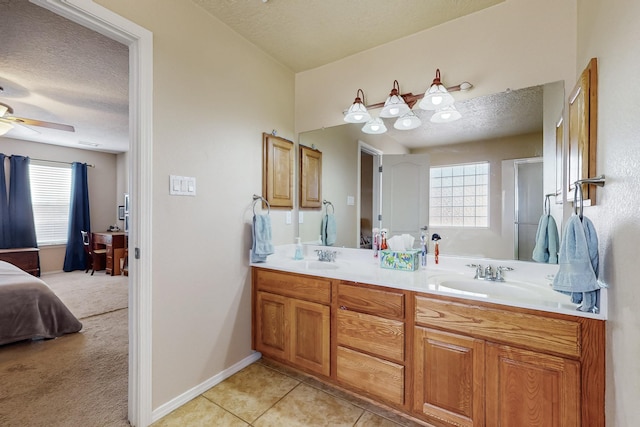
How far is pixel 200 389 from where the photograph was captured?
1822mm

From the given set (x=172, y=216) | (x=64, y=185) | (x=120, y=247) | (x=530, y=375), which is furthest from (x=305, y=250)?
(x=64, y=185)

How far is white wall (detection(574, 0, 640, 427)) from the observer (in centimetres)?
83

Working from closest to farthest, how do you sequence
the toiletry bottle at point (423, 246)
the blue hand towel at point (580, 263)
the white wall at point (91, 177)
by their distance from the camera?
1. the blue hand towel at point (580, 263)
2. the toiletry bottle at point (423, 246)
3. the white wall at point (91, 177)

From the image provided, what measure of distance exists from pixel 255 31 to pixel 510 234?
2182 millimetres

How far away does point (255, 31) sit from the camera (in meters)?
2.02

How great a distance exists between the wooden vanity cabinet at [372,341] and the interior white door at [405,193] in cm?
62

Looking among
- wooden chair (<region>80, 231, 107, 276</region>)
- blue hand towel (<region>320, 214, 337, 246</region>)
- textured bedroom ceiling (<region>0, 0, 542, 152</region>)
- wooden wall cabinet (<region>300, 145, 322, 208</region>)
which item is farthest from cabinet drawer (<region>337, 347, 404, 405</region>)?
wooden chair (<region>80, 231, 107, 276</region>)

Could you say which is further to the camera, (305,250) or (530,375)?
(305,250)

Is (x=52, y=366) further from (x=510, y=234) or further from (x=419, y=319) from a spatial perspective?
(x=510, y=234)

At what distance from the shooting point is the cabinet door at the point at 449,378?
1327 mm

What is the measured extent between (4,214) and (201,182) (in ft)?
17.2

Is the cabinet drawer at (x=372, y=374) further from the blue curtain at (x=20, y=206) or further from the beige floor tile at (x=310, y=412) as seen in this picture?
the blue curtain at (x=20, y=206)

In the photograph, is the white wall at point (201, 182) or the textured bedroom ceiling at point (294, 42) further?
the textured bedroom ceiling at point (294, 42)

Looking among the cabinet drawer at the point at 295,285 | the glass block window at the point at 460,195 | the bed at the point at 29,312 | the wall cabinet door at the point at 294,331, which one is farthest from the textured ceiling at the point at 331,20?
the bed at the point at 29,312
